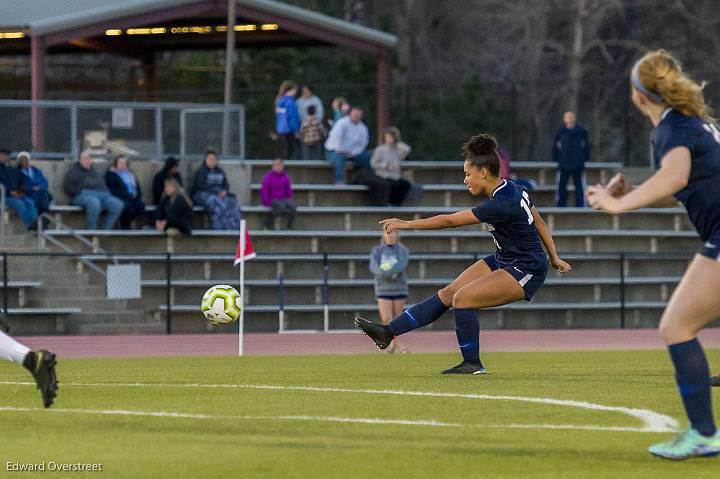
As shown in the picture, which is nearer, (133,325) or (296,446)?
(296,446)

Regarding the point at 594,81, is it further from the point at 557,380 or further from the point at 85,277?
the point at 557,380

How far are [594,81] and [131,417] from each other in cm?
3166

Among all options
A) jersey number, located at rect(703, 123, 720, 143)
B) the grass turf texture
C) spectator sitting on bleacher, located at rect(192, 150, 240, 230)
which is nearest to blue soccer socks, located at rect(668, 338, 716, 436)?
the grass turf texture

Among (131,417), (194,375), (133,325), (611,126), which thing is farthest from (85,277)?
(611,126)

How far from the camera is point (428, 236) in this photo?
27.9 meters

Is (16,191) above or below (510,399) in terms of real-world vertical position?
above

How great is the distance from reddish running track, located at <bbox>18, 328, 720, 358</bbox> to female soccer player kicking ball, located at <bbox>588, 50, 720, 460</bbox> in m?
12.6

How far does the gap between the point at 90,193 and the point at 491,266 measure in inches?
Answer: 569

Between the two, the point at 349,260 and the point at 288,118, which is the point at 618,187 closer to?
the point at 349,260

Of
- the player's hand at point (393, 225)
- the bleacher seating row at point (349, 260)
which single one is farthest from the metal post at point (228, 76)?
the player's hand at point (393, 225)

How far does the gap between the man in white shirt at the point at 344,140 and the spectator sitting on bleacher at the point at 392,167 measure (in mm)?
502

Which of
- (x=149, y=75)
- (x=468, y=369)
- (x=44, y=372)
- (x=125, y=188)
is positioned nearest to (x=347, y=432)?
(x=44, y=372)

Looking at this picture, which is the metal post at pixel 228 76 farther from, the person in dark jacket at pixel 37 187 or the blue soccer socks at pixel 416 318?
the blue soccer socks at pixel 416 318

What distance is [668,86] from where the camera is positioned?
292 inches
